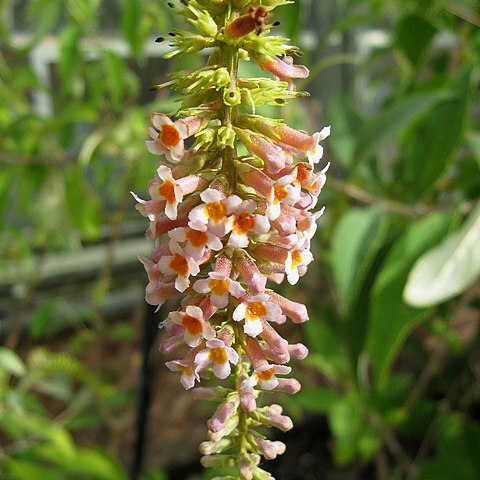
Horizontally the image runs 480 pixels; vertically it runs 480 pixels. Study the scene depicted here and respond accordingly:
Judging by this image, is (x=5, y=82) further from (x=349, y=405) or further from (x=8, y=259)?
(x=349, y=405)

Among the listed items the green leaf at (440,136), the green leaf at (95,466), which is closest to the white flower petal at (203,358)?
the green leaf at (440,136)

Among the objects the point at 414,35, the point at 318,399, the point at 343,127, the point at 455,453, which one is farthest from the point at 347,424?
the point at 414,35

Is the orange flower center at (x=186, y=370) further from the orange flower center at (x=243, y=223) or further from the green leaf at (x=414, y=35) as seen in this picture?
the green leaf at (x=414, y=35)

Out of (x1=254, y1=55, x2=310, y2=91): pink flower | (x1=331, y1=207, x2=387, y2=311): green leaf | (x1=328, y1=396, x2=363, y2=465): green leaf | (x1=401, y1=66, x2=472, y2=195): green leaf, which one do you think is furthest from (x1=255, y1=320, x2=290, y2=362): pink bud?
(x1=328, y1=396, x2=363, y2=465): green leaf

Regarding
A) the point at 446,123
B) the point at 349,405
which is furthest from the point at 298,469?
the point at 446,123

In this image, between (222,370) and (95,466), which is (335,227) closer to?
(95,466)
